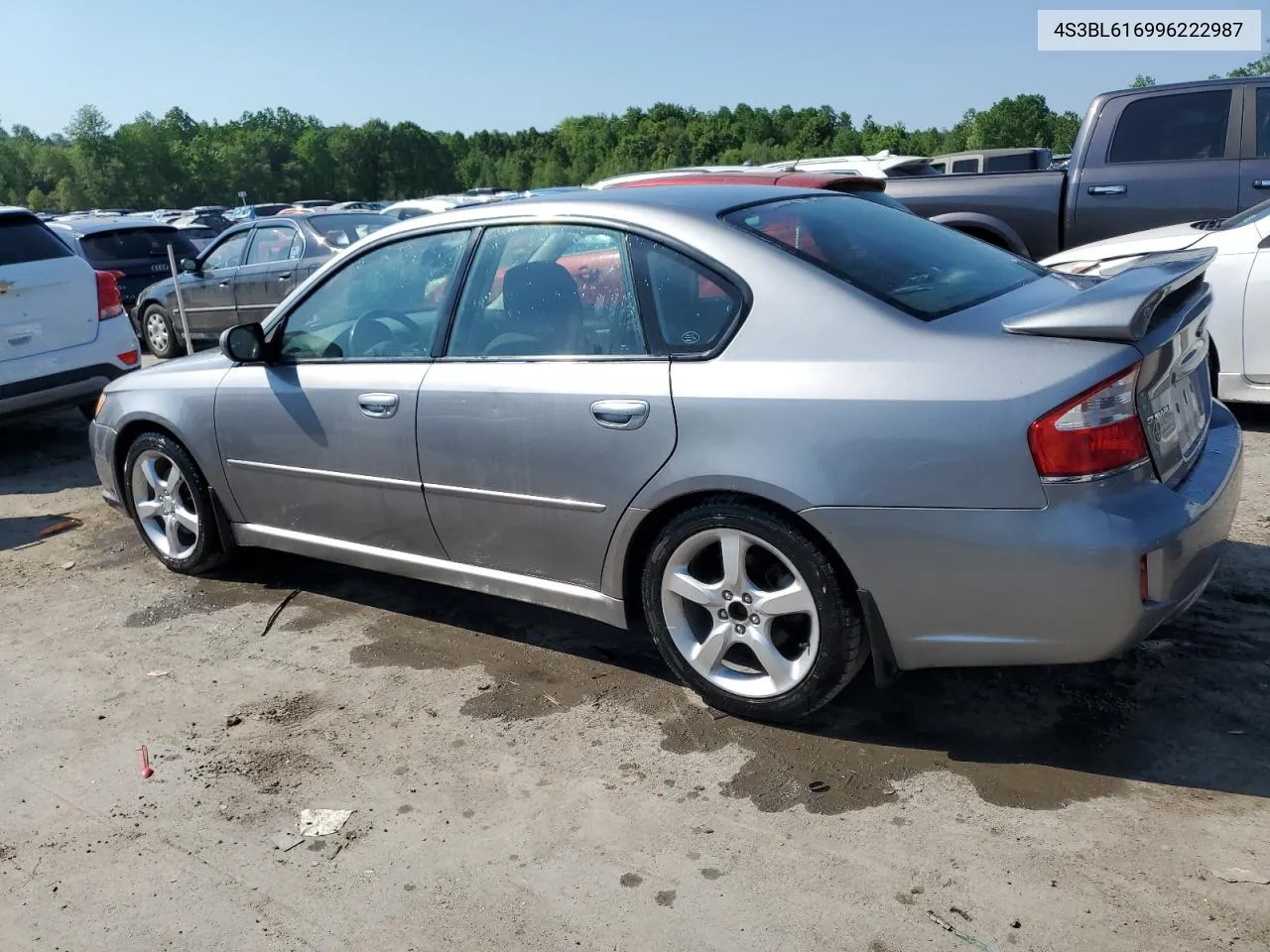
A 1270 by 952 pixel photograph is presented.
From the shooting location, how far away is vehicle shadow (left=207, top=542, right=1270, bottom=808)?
9.90 ft

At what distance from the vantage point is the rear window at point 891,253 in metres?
3.23

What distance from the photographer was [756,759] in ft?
10.5

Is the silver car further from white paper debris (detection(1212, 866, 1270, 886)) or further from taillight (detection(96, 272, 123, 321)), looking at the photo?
taillight (detection(96, 272, 123, 321))

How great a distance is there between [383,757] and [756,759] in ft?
3.84

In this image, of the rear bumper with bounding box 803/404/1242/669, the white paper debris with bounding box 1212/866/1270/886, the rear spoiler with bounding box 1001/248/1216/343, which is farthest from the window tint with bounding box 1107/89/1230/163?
the white paper debris with bounding box 1212/866/1270/886

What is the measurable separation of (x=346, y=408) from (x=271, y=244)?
8.10m

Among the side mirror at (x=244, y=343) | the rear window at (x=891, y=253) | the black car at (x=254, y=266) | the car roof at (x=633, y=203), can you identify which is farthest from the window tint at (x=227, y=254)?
the rear window at (x=891, y=253)

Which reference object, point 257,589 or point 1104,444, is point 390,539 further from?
point 1104,444

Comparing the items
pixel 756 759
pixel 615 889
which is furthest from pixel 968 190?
pixel 615 889

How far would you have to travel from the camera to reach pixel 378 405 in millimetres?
4000

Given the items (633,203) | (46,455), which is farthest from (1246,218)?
(46,455)

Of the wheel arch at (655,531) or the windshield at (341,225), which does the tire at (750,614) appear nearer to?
the wheel arch at (655,531)

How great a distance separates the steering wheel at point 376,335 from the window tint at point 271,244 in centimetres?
760

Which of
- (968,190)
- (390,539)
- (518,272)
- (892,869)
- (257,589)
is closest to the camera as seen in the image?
(892,869)
